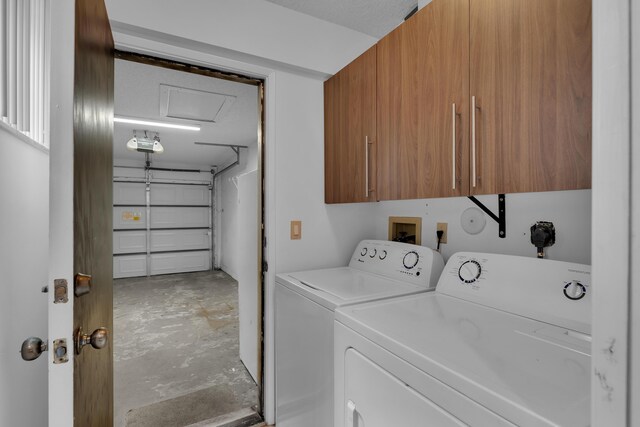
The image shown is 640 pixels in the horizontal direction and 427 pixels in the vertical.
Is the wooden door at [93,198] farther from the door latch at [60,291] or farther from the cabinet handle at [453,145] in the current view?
the cabinet handle at [453,145]

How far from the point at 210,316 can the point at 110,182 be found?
2.93 metres

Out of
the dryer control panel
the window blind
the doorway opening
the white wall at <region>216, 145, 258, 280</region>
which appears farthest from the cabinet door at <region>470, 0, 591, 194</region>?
the white wall at <region>216, 145, 258, 280</region>

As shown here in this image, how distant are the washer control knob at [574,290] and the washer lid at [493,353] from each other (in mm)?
121

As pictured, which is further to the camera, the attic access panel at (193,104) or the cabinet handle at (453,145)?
the attic access panel at (193,104)

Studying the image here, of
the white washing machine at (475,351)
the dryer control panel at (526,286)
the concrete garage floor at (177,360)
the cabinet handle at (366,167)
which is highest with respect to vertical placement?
the cabinet handle at (366,167)

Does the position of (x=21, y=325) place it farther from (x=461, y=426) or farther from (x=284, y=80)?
(x=284, y=80)

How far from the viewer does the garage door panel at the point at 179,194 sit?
249 inches

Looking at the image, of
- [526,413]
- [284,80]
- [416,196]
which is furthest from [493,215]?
[284,80]

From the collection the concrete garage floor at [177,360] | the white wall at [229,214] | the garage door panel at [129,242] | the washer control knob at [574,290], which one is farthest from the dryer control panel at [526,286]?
the garage door panel at [129,242]

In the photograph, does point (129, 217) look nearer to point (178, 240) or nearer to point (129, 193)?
point (129, 193)

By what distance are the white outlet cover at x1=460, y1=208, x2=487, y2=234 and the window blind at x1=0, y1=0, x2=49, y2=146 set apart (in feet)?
5.94

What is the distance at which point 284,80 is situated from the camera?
6.08 feet

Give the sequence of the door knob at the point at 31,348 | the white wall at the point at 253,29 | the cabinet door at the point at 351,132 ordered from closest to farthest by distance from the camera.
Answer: the door knob at the point at 31,348 < the white wall at the point at 253,29 < the cabinet door at the point at 351,132

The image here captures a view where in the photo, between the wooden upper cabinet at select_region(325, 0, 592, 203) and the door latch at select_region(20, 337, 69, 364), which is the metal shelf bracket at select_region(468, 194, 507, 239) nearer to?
the wooden upper cabinet at select_region(325, 0, 592, 203)
